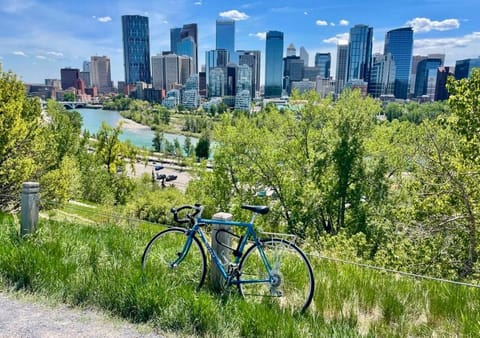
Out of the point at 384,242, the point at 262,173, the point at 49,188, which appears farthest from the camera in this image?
the point at 262,173

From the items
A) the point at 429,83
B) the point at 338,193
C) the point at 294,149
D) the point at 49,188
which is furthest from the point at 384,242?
the point at 429,83

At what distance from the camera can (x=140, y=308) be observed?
10.00 feet

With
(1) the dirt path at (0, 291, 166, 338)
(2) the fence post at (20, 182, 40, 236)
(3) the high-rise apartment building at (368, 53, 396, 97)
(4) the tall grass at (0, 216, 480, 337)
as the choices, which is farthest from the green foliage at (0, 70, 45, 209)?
(3) the high-rise apartment building at (368, 53, 396, 97)

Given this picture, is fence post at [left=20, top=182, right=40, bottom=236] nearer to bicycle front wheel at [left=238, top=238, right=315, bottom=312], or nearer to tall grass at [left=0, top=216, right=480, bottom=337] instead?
tall grass at [left=0, top=216, right=480, bottom=337]

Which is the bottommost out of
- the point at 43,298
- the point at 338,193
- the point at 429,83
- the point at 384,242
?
the point at 384,242

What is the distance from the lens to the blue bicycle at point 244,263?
3.26m

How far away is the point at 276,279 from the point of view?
10.7 feet

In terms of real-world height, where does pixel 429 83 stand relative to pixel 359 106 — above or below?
above

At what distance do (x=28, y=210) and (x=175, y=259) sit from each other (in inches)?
85.8

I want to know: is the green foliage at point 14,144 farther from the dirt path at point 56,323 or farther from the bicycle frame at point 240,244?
the bicycle frame at point 240,244

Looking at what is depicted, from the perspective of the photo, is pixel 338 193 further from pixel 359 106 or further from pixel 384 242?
pixel 359 106

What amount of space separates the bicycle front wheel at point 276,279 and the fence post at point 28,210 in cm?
283

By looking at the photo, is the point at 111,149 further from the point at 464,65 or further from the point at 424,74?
the point at 424,74

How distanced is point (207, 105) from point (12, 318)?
14087 cm
